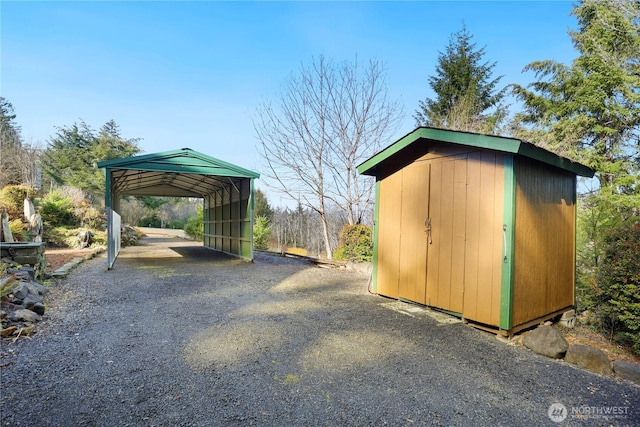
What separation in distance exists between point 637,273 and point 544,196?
124 cm

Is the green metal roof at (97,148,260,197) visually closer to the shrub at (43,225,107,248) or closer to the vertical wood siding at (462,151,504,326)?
the shrub at (43,225,107,248)

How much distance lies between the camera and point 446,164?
4.29m

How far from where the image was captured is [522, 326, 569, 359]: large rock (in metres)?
3.11

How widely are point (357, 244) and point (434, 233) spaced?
4394 millimetres

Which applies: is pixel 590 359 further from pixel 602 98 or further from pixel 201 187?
pixel 201 187

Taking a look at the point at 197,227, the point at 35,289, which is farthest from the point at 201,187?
→ the point at 35,289

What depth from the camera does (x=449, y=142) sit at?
4180 millimetres

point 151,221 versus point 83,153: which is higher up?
point 83,153

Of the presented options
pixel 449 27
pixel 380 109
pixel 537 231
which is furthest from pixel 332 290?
pixel 449 27

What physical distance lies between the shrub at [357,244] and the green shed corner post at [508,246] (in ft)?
16.6

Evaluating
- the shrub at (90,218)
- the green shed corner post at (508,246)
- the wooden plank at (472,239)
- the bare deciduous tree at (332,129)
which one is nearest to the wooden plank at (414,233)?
the wooden plank at (472,239)

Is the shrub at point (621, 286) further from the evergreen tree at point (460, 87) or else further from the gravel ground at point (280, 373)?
the evergreen tree at point (460, 87)

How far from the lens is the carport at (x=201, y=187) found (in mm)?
8055

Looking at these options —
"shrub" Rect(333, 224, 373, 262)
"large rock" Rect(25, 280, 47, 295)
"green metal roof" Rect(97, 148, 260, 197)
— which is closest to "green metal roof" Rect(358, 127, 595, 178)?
"shrub" Rect(333, 224, 373, 262)
